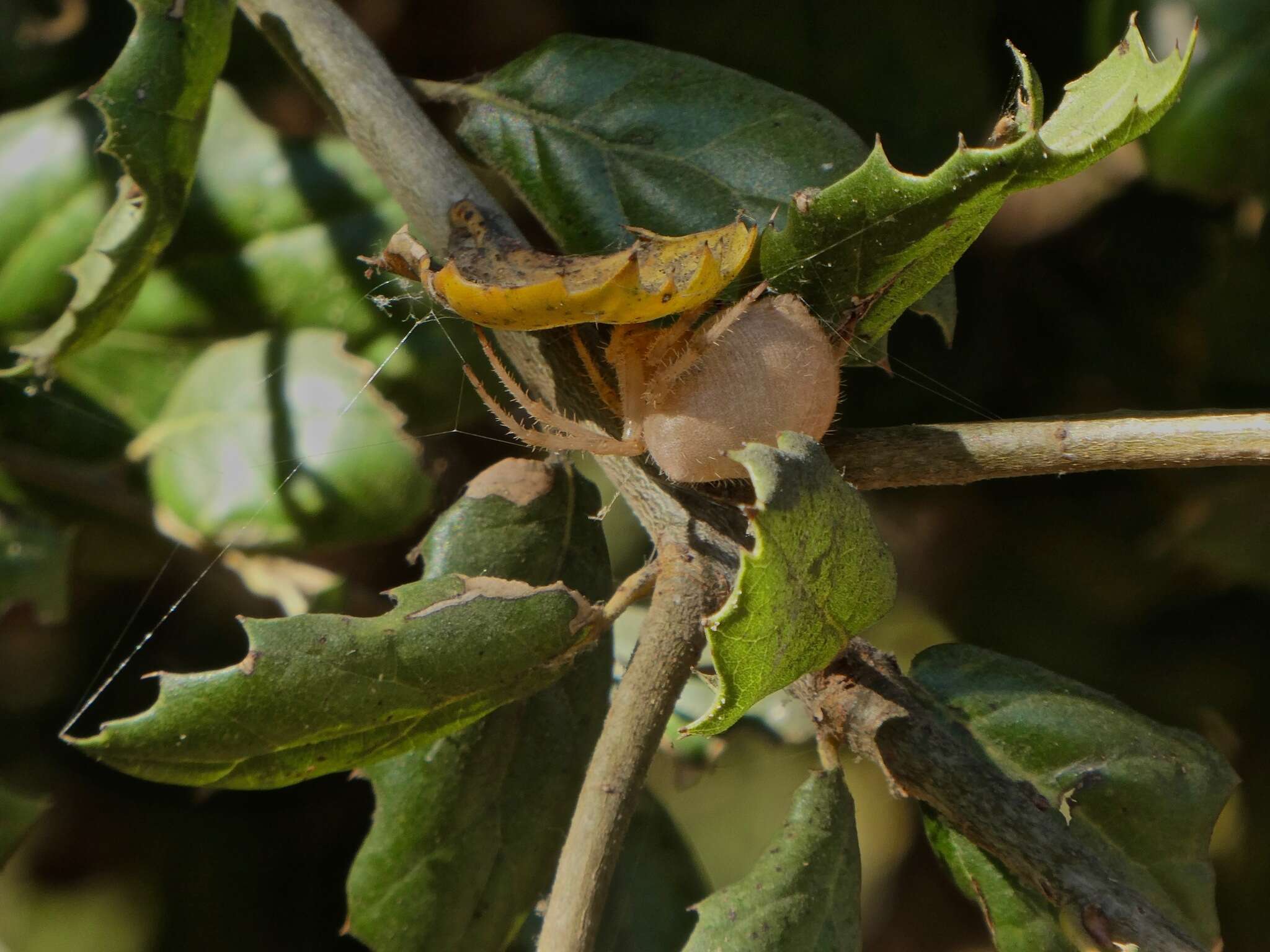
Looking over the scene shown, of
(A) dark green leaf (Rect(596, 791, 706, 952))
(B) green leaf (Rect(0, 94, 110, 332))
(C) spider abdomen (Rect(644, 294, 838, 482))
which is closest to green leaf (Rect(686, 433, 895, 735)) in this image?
(C) spider abdomen (Rect(644, 294, 838, 482))

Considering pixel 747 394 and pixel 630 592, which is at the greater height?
pixel 747 394

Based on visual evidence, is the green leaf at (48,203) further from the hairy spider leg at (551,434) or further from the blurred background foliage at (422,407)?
the hairy spider leg at (551,434)

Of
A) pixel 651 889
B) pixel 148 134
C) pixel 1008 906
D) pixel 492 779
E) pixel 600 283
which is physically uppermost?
pixel 148 134

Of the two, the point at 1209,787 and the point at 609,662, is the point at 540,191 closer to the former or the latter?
the point at 609,662

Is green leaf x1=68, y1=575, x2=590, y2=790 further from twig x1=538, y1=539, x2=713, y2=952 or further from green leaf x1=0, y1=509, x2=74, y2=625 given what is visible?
green leaf x1=0, y1=509, x2=74, y2=625

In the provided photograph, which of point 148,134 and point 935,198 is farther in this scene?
point 148,134

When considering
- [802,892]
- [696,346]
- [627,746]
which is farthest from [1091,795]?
[696,346]

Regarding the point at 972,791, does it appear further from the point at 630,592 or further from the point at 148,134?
the point at 148,134

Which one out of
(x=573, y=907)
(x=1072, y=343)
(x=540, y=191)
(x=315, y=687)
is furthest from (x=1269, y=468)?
(x=315, y=687)
